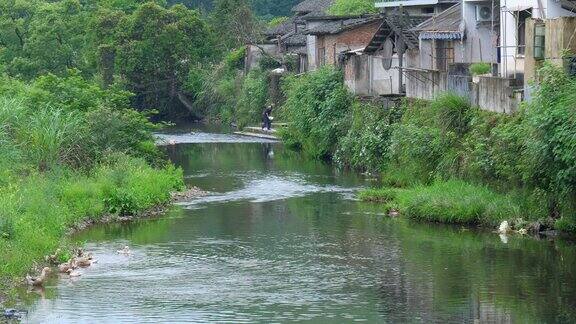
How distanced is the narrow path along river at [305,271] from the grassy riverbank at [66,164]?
109 cm

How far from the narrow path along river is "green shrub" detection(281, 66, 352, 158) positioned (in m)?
11.2

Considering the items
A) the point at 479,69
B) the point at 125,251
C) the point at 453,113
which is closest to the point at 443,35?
the point at 479,69

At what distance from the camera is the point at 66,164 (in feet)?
117

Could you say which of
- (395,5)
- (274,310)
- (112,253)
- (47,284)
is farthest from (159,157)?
(395,5)

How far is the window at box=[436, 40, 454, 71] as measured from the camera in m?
46.0

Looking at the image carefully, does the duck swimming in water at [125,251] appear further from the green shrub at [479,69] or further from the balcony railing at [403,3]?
the balcony railing at [403,3]

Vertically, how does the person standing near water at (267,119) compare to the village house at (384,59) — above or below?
below

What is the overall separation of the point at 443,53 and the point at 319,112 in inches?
239

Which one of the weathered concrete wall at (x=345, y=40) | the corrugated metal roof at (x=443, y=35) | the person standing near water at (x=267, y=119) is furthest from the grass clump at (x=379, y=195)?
the person standing near water at (x=267, y=119)

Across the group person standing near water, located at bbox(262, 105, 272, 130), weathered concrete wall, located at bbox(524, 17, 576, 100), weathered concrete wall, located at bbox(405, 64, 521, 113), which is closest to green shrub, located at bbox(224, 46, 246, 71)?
person standing near water, located at bbox(262, 105, 272, 130)

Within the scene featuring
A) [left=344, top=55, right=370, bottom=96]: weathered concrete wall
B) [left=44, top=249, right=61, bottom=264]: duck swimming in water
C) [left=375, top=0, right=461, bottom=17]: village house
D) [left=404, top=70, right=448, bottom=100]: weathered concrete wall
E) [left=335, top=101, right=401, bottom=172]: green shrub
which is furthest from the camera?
[left=375, top=0, right=461, bottom=17]: village house

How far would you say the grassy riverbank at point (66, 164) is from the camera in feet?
90.7

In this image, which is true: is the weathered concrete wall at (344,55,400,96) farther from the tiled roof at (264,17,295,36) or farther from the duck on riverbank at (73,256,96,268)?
the tiled roof at (264,17,295,36)

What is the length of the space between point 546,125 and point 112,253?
10523 millimetres
